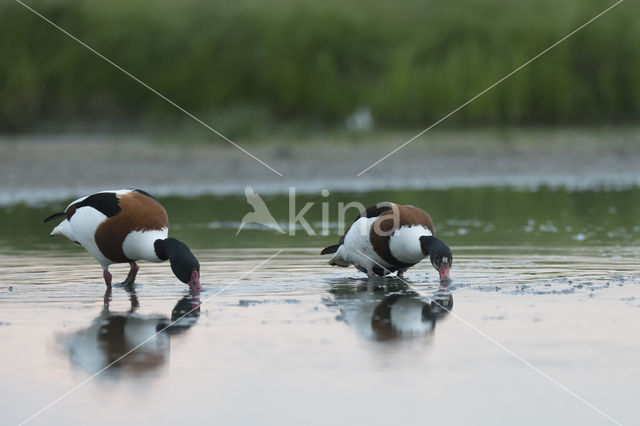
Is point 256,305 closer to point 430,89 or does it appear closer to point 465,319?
point 465,319

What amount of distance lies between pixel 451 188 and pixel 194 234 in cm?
812

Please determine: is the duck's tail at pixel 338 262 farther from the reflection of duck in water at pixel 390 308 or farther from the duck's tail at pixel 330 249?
the reflection of duck in water at pixel 390 308

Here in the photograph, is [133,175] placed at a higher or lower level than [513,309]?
higher

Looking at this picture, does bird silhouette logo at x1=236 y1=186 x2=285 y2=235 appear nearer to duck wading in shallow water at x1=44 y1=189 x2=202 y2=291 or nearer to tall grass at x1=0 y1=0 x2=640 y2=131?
duck wading in shallow water at x1=44 y1=189 x2=202 y2=291

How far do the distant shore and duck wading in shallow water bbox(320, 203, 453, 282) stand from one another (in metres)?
10.5

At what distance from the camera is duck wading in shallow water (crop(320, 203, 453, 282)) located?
955cm

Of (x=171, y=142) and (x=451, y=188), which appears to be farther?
(x=171, y=142)

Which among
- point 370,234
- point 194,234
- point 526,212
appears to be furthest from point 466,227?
point 370,234

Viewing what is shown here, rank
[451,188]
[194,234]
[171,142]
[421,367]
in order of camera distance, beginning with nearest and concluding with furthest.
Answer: [421,367], [194,234], [451,188], [171,142]

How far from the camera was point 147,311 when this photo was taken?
8586 mm

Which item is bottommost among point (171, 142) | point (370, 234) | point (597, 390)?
point (597, 390)

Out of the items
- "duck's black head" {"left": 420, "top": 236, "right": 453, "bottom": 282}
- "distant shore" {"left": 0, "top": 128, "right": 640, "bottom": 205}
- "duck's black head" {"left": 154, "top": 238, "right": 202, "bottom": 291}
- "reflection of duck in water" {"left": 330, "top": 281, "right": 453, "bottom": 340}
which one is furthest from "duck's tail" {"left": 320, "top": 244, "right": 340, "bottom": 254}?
"distant shore" {"left": 0, "top": 128, "right": 640, "bottom": 205}

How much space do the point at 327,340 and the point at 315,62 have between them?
22595 millimetres

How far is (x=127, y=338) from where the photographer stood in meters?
7.52
